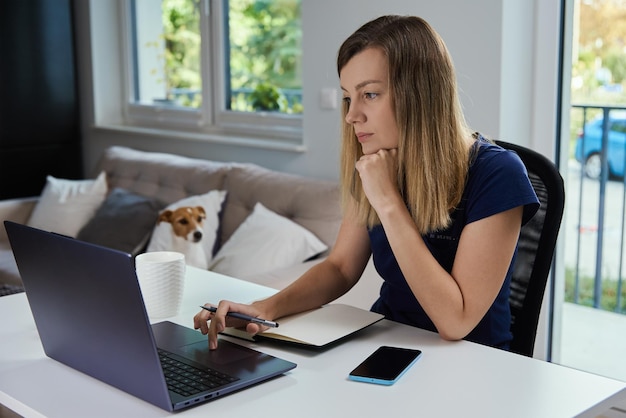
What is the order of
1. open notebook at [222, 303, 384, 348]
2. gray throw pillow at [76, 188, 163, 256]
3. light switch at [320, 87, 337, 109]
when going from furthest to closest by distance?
gray throw pillow at [76, 188, 163, 256] < light switch at [320, 87, 337, 109] < open notebook at [222, 303, 384, 348]

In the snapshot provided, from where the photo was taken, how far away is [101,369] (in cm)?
123

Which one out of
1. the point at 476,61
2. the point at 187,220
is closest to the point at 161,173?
the point at 187,220

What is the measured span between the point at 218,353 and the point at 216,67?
113 inches

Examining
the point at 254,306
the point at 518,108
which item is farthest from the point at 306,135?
the point at 254,306

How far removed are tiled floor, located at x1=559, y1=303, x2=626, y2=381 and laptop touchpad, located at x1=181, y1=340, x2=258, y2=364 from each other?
6.44 feet

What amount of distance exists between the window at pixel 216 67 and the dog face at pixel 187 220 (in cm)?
68

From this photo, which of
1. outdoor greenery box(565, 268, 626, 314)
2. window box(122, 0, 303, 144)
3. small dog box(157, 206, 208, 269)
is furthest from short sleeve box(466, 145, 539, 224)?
outdoor greenery box(565, 268, 626, 314)

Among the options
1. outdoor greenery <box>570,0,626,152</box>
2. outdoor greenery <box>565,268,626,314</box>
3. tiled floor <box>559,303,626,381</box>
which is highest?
outdoor greenery <box>570,0,626,152</box>

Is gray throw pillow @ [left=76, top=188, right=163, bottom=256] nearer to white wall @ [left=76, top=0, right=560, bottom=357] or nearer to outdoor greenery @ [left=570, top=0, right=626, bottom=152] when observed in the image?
white wall @ [left=76, top=0, right=560, bottom=357]

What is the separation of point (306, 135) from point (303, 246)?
0.71 meters

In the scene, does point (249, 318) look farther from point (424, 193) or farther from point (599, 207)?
point (599, 207)

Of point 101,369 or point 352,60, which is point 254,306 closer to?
point 101,369

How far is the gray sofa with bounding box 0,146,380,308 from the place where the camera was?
2.87m

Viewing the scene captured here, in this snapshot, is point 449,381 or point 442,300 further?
point 442,300
